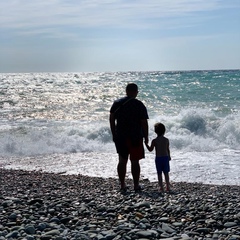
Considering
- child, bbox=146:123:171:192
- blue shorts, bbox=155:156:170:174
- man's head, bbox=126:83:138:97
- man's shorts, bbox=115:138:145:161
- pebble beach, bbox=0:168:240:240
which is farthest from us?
blue shorts, bbox=155:156:170:174

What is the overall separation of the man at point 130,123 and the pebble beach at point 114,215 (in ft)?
2.49

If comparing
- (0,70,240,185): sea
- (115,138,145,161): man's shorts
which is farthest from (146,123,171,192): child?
(0,70,240,185): sea

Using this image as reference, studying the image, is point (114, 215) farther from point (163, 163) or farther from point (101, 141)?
point (101, 141)

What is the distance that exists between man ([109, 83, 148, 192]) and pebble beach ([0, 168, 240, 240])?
2.49ft

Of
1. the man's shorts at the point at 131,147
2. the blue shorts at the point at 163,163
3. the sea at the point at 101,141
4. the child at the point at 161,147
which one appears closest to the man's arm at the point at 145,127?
the man's shorts at the point at 131,147

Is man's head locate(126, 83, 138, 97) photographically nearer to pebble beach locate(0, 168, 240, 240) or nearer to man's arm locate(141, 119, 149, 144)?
man's arm locate(141, 119, 149, 144)

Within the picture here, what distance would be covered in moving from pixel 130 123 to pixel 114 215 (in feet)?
6.68

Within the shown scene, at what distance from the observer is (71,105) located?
120ft

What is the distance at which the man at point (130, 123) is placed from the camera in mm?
8250

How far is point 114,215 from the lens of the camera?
6656mm

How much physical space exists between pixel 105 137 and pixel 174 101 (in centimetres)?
1758

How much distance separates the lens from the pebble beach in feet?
18.7

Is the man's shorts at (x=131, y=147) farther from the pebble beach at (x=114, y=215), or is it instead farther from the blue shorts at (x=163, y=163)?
the pebble beach at (x=114, y=215)

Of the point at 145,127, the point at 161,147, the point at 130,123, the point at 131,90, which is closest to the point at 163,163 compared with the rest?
the point at 161,147
